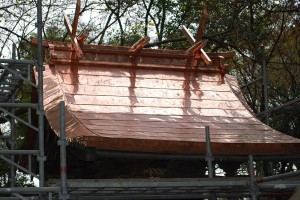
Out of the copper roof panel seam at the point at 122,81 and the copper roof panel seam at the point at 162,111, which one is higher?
the copper roof panel seam at the point at 122,81

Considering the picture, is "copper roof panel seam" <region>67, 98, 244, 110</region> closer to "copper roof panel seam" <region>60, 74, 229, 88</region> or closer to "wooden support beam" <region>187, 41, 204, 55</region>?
"copper roof panel seam" <region>60, 74, 229, 88</region>

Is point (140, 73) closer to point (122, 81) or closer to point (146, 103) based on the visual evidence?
point (122, 81)

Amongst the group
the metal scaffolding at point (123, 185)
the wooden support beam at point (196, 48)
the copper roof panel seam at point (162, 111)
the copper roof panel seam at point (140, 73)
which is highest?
the wooden support beam at point (196, 48)

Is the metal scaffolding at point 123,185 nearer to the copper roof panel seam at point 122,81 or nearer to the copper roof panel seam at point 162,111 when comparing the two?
the copper roof panel seam at point 162,111

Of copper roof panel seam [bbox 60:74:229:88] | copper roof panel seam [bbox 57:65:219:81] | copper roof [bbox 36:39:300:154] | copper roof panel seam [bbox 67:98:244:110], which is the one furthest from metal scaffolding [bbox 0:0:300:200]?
copper roof panel seam [bbox 57:65:219:81]

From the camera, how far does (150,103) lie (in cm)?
1002

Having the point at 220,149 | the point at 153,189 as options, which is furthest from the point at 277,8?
the point at 153,189

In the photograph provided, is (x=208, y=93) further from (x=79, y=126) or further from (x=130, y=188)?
(x=130, y=188)

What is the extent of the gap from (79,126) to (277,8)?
11.0 meters

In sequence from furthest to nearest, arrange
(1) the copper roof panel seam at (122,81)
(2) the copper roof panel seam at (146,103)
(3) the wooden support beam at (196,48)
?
(3) the wooden support beam at (196,48)
(1) the copper roof panel seam at (122,81)
(2) the copper roof panel seam at (146,103)

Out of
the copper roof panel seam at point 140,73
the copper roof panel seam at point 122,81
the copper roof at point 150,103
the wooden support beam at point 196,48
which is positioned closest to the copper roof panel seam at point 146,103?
the copper roof at point 150,103

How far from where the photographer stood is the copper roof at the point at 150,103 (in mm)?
8477

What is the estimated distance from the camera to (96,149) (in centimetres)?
823

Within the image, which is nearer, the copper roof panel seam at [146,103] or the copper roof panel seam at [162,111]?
the copper roof panel seam at [162,111]
